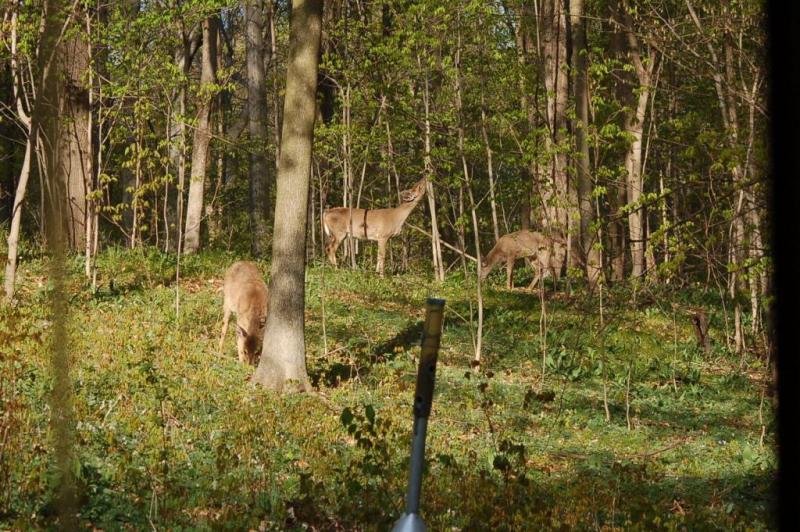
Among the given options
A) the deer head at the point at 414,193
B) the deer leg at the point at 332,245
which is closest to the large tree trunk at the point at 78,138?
the deer leg at the point at 332,245

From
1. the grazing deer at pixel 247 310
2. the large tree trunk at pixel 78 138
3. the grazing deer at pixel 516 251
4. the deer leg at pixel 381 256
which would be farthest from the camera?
the grazing deer at pixel 516 251

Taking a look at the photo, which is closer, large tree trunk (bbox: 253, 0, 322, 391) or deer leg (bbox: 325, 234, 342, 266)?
large tree trunk (bbox: 253, 0, 322, 391)

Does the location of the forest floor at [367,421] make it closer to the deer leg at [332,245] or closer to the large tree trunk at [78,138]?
the large tree trunk at [78,138]

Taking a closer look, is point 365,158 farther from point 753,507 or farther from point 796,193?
point 796,193

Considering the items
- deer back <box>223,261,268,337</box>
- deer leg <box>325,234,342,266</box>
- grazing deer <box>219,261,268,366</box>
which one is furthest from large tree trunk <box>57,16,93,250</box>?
deer leg <box>325,234,342,266</box>

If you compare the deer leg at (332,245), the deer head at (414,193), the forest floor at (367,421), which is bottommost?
the forest floor at (367,421)

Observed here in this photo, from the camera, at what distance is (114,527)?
6.45m

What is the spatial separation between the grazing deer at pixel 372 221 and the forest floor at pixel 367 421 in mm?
6254

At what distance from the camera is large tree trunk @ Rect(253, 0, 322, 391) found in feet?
41.2

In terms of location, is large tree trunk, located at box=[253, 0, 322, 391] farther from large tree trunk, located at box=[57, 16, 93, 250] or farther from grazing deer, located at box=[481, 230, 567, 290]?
grazing deer, located at box=[481, 230, 567, 290]

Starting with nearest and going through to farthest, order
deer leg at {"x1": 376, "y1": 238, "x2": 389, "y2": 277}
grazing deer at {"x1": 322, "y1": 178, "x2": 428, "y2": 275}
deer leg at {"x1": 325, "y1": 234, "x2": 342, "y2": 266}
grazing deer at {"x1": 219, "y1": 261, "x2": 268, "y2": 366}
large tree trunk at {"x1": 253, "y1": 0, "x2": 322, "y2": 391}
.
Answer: large tree trunk at {"x1": 253, "y1": 0, "x2": 322, "y2": 391}
grazing deer at {"x1": 219, "y1": 261, "x2": 268, "y2": 366}
deer leg at {"x1": 376, "y1": 238, "x2": 389, "y2": 277}
deer leg at {"x1": 325, "y1": 234, "x2": 342, "y2": 266}
grazing deer at {"x1": 322, "y1": 178, "x2": 428, "y2": 275}

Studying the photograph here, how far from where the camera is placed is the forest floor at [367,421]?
7.14 m

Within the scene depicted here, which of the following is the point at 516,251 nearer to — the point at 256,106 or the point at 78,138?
the point at 256,106

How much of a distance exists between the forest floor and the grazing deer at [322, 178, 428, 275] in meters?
6.25
